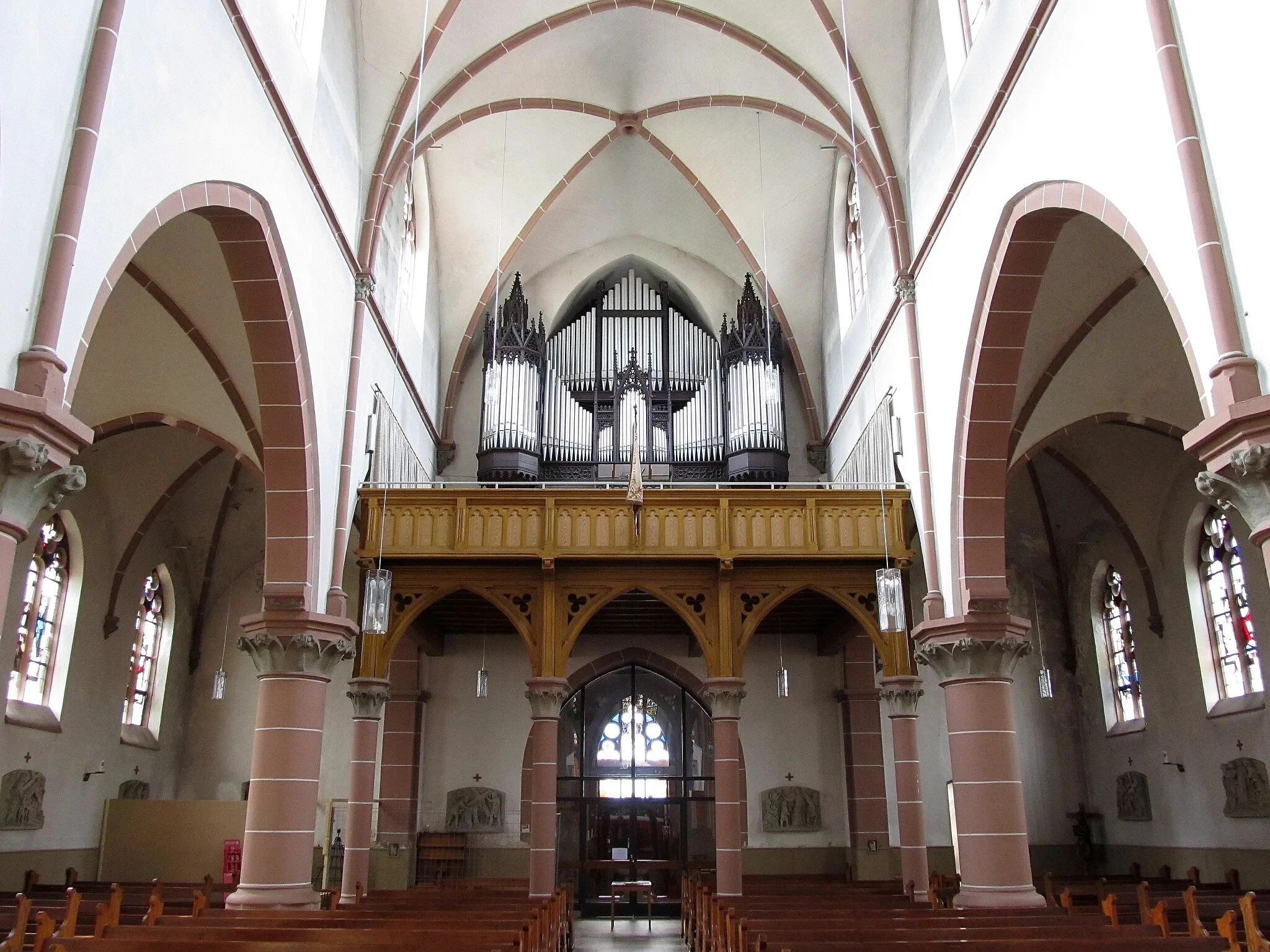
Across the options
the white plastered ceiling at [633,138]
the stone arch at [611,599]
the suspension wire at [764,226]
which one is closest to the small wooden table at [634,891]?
the stone arch at [611,599]

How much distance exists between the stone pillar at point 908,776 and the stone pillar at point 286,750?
7656mm

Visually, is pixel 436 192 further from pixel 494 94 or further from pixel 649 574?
pixel 649 574

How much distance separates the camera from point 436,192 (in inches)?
760

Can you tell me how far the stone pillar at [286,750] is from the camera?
12.0 metres

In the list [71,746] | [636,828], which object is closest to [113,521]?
[71,746]

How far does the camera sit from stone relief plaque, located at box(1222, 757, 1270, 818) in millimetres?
14781

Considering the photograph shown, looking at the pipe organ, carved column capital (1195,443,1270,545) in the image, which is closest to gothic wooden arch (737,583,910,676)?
the pipe organ

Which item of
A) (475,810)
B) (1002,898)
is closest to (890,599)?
(1002,898)

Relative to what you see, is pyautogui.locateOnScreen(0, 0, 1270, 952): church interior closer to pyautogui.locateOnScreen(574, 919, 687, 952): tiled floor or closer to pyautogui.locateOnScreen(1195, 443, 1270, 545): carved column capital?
pyautogui.locateOnScreen(1195, 443, 1270, 545): carved column capital

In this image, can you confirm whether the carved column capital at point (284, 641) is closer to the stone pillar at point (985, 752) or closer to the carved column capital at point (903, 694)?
the stone pillar at point (985, 752)

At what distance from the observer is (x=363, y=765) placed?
606 inches

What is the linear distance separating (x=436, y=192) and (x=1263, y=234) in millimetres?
15214

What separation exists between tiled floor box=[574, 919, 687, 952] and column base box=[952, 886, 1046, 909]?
4.43 meters

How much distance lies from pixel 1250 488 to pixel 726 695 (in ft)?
29.2
